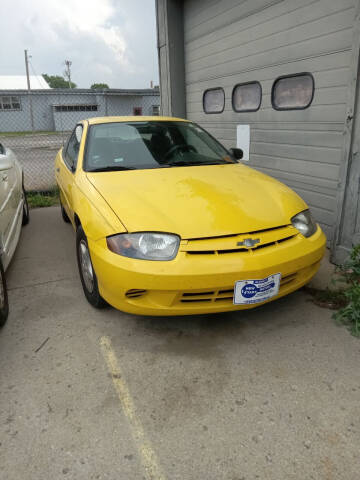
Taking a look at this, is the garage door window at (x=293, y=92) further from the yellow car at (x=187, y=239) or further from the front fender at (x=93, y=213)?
the front fender at (x=93, y=213)

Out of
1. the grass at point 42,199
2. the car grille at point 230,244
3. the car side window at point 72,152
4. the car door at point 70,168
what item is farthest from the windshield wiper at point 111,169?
the grass at point 42,199

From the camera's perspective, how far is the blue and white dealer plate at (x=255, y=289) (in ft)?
7.34

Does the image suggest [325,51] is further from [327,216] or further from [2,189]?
[2,189]

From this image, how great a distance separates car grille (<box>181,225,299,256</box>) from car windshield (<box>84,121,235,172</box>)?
1242mm

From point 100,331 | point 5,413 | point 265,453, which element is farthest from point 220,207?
point 5,413

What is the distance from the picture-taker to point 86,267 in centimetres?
290

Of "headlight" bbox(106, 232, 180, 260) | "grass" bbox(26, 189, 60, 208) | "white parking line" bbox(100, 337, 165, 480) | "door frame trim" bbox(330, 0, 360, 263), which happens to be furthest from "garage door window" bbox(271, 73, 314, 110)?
"grass" bbox(26, 189, 60, 208)

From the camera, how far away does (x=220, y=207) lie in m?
2.51

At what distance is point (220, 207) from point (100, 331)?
122 centimetres

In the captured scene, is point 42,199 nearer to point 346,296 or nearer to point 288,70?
point 288,70

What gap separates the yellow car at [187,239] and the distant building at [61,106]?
28.2m

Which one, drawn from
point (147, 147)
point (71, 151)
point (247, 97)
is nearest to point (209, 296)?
point (147, 147)

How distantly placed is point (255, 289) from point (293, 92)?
122 inches

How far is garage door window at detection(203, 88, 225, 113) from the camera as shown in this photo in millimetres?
5912
